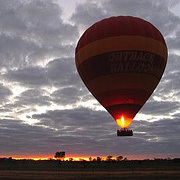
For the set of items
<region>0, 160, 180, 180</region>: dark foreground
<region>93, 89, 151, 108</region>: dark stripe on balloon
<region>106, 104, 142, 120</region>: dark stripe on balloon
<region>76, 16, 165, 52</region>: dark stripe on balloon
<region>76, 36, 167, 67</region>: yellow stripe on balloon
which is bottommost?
<region>0, 160, 180, 180</region>: dark foreground

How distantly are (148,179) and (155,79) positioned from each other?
59.6ft

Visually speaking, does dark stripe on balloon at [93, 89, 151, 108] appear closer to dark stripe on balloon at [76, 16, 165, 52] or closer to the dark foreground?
dark stripe on balloon at [76, 16, 165, 52]

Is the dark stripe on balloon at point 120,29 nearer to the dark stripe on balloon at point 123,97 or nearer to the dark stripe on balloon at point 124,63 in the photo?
the dark stripe on balloon at point 124,63

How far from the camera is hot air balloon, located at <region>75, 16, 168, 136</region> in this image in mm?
29234

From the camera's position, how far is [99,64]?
3003 cm

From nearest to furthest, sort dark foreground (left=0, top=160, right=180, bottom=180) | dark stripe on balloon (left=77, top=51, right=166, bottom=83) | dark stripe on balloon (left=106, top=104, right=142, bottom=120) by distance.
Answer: dark stripe on balloon (left=77, top=51, right=166, bottom=83) → dark stripe on balloon (left=106, top=104, right=142, bottom=120) → dark foreground (left=0, top=160, right=180, bottom=180)

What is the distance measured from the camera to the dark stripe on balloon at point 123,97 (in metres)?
29.5

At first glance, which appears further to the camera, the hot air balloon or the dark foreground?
the dark foreground

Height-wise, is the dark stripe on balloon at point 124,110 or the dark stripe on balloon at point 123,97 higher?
the dark stripe on balloon at point 123,97

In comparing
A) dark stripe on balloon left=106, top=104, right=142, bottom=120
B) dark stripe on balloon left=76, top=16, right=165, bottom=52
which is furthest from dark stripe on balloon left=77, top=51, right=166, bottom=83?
dark stripe on balloon left=106, top=104, right=142, bottom=120

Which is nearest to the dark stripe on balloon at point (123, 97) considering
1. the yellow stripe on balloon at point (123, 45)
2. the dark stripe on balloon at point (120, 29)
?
the yellow stripe on balloon at point (123, 45)

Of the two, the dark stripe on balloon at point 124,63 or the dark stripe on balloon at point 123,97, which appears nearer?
the dark stripe on balloon at point 124,63

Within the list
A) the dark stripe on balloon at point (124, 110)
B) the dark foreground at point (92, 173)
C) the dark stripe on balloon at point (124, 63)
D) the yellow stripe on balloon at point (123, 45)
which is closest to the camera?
the dark stripe on balloon at point (124, 63)

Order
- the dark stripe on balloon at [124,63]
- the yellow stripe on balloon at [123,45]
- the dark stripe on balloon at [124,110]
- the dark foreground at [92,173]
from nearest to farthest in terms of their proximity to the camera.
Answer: the dark stripe on balloon at [124,63] → the yellow stripe on balloon at [123,45] → the dark stripe on balloon at [124,110] → the dark foreground at [92,173]
